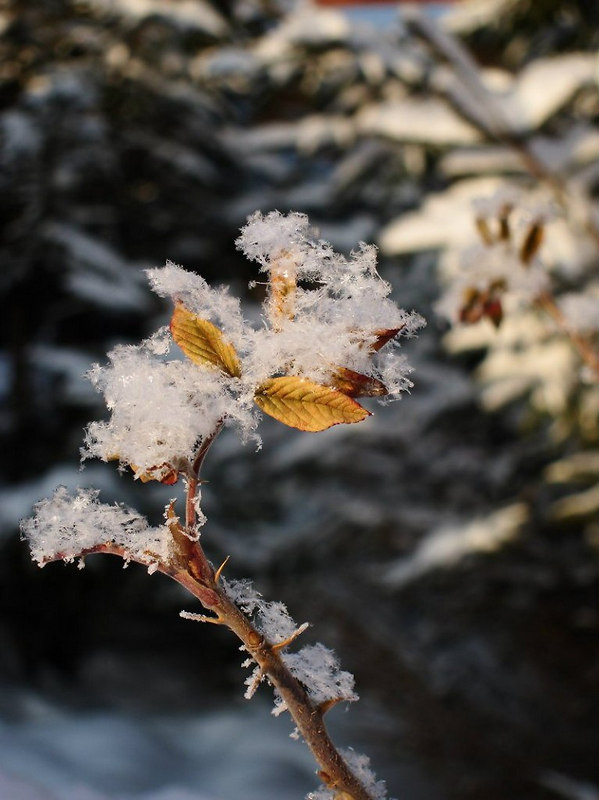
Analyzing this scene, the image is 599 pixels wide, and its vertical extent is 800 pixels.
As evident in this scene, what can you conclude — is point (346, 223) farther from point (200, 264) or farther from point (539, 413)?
point (539, 413)

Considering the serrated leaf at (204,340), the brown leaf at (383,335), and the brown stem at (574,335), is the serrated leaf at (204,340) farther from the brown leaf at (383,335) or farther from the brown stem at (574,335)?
the brown stem at (574,335)

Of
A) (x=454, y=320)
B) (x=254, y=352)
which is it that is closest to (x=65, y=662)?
(x=454, y=320)

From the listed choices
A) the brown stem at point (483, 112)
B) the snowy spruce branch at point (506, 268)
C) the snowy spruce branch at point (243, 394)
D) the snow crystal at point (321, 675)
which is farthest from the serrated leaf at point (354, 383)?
the brown stem at point (483, 112)

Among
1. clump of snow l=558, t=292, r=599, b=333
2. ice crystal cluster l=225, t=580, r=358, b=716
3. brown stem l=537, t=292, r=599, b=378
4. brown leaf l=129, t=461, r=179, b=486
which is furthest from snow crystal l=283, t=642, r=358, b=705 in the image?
clump of snow l=558, t=292, r=599, b=333

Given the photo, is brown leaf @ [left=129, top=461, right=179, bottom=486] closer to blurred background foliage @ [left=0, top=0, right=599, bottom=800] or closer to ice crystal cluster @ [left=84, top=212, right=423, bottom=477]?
ice crystal cluster @ [left=84, top=212, right=423, bottom=477]

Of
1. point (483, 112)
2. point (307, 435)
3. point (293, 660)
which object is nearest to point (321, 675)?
point (293, 660)
